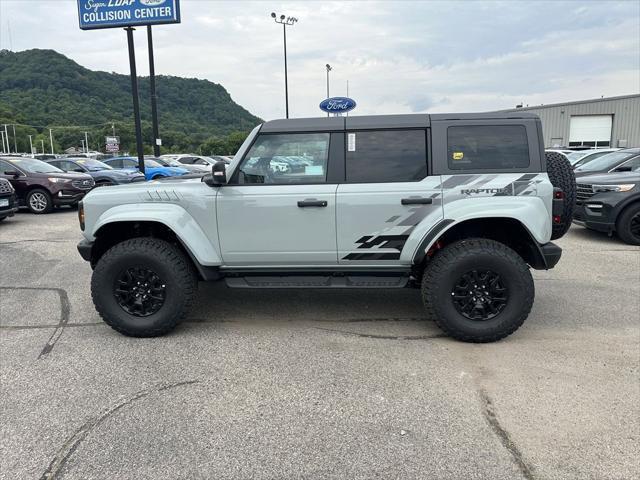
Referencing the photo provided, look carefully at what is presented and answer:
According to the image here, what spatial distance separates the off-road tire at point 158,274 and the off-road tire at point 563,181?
3.20 metres

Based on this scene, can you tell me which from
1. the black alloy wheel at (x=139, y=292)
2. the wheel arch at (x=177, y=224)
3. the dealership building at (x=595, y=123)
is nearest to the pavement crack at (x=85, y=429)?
the black alloy wheel at (x=139, y=292)

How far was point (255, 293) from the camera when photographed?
17.9 feet

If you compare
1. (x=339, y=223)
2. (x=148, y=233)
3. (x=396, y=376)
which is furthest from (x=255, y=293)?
(x=396, y=376)

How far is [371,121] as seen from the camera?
4070 millimetres

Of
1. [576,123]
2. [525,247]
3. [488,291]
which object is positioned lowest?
[488,291]

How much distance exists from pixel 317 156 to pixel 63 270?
4.34m

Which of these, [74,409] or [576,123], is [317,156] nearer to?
[74,409]

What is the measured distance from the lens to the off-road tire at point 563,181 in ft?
13.4

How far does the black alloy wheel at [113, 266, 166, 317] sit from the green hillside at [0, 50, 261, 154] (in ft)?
228

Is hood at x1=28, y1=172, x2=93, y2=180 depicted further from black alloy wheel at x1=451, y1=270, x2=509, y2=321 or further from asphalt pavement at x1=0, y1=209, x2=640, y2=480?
black alloy wheel at x1=451, y1=270, x2=509, y2=321

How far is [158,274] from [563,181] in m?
3.51

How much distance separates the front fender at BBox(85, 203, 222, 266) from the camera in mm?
4043

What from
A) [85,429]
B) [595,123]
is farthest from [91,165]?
[595,123]

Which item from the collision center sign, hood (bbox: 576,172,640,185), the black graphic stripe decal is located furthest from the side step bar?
the collision center sign
